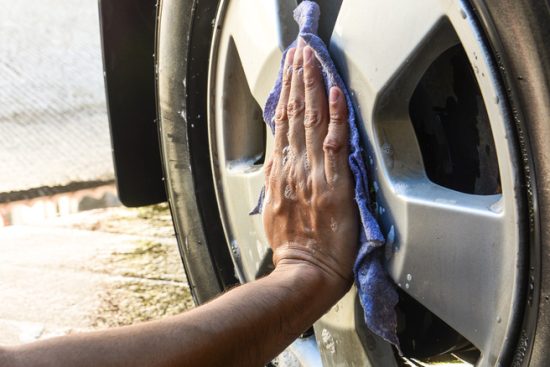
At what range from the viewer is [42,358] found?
1.02 meters

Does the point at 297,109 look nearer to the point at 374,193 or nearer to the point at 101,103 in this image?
the point at 374,193

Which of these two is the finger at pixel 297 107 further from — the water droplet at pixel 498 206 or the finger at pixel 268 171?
the water droplet at pixel 498 206

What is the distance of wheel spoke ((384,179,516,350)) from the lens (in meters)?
1.03

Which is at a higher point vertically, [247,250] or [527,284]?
[527,284]

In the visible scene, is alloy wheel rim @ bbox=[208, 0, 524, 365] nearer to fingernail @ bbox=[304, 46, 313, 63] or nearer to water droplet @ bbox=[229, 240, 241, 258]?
fingernail @ bbox=[304, 46, 313, 63]

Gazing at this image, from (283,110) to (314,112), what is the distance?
102 millimetres

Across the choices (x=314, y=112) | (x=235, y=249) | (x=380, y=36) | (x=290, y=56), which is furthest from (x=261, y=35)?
(x=235, y=249)

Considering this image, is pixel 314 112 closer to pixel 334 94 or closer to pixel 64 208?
pixel 334 94

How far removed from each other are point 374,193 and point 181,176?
0.82 metres

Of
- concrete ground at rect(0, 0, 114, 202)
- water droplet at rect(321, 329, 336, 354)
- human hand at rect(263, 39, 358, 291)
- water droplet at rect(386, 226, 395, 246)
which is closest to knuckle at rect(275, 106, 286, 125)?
human hand at rect(263, 39, 358, 291)

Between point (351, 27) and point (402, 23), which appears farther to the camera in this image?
point (351, 27)

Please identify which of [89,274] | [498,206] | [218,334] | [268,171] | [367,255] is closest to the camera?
[498,206]

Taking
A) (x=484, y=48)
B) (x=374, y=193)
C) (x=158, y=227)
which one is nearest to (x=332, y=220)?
(x=374, y=193)

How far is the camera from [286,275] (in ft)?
4.40
